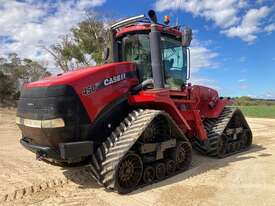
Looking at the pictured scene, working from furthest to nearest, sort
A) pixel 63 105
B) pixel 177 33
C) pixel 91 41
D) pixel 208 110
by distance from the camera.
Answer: pixel 91 41
pixel 208 110
pixel 177 33
pixel 63 105

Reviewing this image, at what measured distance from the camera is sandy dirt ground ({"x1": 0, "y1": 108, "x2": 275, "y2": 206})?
6141 millimetres

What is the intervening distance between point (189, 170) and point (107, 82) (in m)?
2.74

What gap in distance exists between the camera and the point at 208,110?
10.6 metres

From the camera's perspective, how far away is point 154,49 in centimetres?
772

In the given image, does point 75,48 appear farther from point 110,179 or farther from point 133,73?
point 110,179

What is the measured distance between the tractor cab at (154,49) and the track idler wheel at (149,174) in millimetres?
1663

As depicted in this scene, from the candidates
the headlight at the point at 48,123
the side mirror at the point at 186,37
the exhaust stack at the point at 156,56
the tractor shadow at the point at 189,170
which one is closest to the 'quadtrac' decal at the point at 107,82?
the exhaust stack at the point at 156,56

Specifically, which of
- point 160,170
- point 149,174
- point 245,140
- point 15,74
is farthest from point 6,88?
point 149,174

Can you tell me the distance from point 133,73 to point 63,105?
6.57 ft

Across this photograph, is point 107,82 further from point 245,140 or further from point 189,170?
point 245,140

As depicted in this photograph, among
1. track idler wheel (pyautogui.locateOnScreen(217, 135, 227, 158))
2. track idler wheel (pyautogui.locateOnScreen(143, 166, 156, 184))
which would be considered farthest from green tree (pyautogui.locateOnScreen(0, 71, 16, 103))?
track idler wheel (pyautogui.locateOnScreen(143, 166, 156, 184))

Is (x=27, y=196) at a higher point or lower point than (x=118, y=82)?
lower

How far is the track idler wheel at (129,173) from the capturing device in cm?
650

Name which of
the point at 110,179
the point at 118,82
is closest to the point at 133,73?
the point at 118,82
